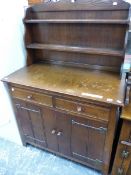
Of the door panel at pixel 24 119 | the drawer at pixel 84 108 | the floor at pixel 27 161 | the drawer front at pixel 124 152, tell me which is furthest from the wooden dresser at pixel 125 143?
the door panel at pixel 24 119

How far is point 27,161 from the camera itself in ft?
5.28

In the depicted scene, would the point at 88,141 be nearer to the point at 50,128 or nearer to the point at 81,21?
the point at 50,128

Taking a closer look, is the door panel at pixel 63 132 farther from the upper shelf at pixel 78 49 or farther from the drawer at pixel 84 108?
the upper shelf at pixel 78 49

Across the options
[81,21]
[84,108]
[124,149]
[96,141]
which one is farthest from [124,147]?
[81,21]

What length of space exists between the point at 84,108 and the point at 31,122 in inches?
23.2

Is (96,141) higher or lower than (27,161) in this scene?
higher

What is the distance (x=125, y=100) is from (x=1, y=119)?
1.17 metres

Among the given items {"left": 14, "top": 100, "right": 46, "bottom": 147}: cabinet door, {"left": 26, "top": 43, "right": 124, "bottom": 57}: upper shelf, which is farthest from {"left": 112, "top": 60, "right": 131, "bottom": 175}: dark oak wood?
{"left": 14, "top": 100, "right": 46, "bottom": 147}: cabinet door

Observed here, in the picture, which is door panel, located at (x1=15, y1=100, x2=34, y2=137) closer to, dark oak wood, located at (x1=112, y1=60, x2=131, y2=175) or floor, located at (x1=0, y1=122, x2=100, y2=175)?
floor, located at (x1=0, y1=122, x2=100, y2=175)

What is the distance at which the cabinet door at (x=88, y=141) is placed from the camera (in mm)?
1177

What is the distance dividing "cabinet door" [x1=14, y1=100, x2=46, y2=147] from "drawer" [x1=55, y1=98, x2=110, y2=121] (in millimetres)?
238

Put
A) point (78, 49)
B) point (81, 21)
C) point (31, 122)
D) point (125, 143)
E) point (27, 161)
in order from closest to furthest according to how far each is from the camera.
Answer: point (125, 143)
point (81, 21)
point (78, 49)
point (31, 122)
point (27, 161)

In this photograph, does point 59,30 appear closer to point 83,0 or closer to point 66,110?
point 83,0

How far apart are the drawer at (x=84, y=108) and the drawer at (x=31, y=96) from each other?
85 mm
